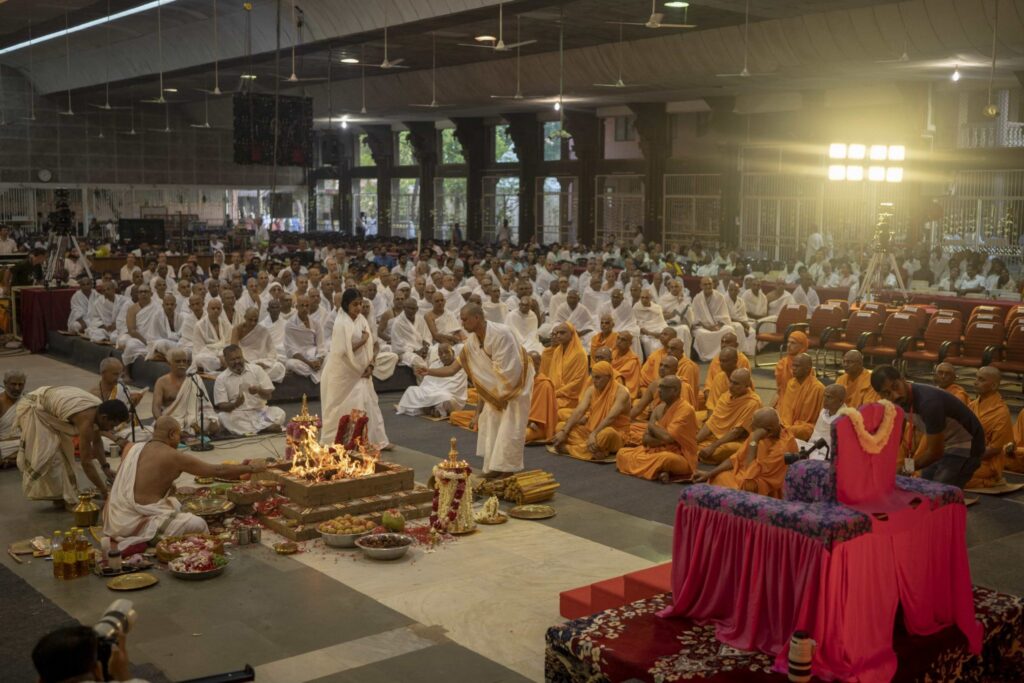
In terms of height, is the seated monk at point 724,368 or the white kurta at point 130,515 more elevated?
the seated monk at point 724,368

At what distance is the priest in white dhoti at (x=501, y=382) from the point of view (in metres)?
9.66

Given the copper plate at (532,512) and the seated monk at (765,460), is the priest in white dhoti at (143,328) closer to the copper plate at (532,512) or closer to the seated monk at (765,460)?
the copper plate at (532,512)

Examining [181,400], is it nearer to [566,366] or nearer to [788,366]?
[566,366]

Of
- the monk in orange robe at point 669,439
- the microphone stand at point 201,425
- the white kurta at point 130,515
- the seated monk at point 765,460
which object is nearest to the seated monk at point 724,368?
the monk in orange robe at point 669,439

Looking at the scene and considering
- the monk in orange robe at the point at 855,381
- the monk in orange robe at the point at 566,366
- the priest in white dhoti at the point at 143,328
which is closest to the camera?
the monk in orange robe at the point at 855,381

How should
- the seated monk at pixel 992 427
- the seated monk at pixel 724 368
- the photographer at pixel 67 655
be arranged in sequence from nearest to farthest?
the photographer at pixel 67 655, the seated monk at pixel 992 427, the seated monk at pixel 724 368

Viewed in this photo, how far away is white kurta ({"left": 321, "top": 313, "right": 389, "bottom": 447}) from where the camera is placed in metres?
10.7

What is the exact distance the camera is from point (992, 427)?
10.0 metres

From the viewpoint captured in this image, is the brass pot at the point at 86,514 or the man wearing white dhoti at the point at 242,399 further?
the man wearing white dhoti at the point at 242,399

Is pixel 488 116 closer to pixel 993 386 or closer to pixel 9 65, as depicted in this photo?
pixel 9 65

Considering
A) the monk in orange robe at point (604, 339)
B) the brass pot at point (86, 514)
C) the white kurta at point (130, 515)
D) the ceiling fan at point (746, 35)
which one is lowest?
the brass pot at point (86, 514)

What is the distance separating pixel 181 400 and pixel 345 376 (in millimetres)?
1861

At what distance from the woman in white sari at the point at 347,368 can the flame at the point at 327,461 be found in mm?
1317

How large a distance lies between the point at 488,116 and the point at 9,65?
14280 millimetres
